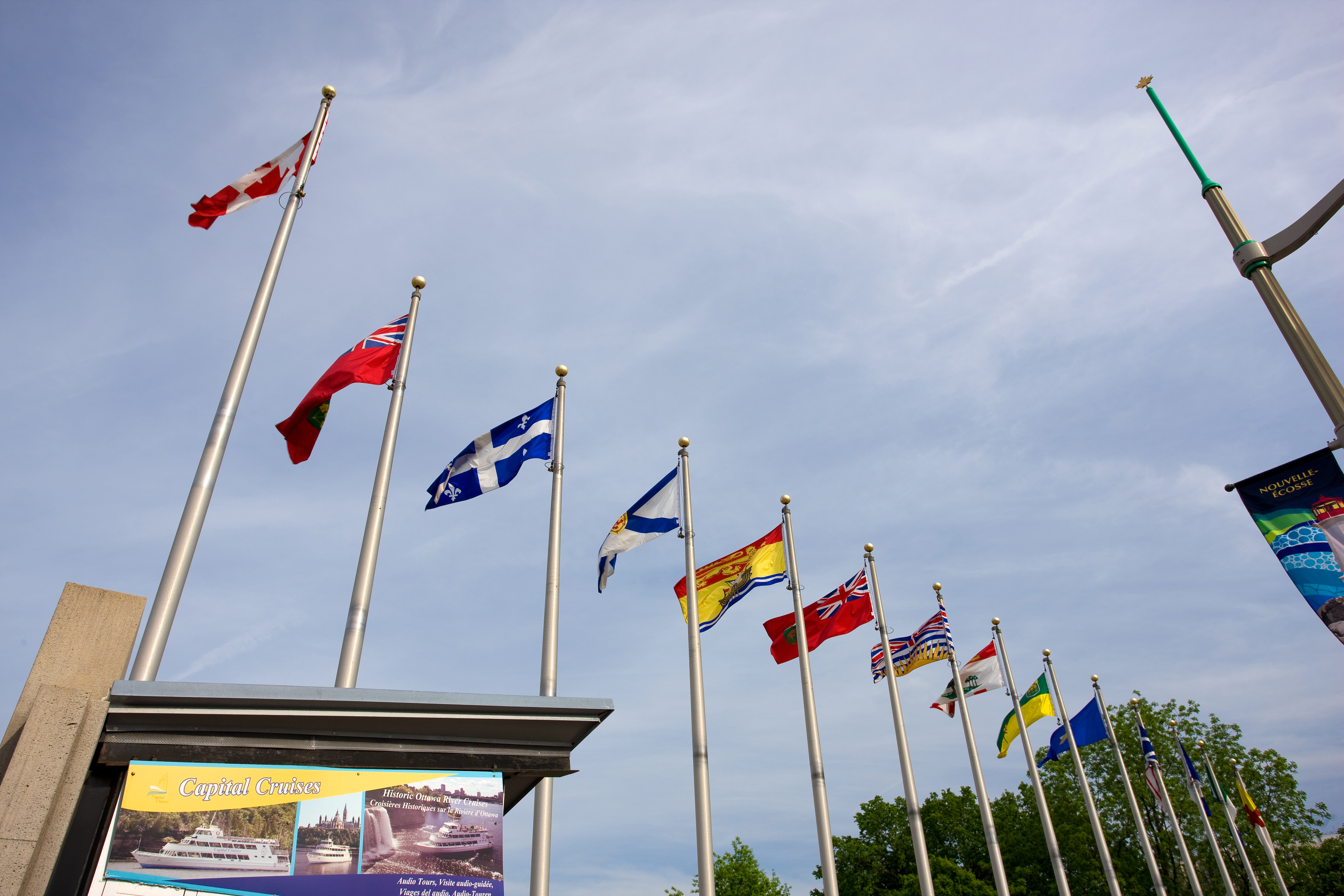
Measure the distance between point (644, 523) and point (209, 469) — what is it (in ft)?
28.7

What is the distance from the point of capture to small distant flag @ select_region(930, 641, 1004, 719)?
79.0ft

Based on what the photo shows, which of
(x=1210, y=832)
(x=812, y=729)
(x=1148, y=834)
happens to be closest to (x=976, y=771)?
(x=812, y=729)

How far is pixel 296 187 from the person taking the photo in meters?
12.6

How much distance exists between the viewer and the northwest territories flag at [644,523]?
16.5 meters

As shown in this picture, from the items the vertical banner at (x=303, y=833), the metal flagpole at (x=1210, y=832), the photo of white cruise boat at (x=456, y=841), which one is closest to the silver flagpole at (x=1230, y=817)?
the metal flagpole at (x=1210, y=832)

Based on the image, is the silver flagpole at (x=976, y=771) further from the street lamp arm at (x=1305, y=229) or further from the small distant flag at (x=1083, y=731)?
the street lamp arm at (x=1305, y=229)

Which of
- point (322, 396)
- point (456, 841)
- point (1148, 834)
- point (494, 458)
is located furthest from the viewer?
point (1148, 834)

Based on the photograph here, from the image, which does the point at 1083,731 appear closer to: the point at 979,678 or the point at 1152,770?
the point at 1152,770

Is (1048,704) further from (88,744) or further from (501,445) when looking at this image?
(88,744)

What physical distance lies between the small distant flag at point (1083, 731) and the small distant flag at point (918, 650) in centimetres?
888

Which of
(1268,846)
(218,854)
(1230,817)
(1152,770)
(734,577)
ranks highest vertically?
(734,577)

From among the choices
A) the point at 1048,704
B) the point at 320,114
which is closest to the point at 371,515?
the point at 320,114

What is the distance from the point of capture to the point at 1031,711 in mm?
28094

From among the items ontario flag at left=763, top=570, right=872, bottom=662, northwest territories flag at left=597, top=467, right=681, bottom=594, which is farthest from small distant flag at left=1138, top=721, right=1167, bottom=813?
northwest territories flag at left=597, top=467, right=681, bottom=594
